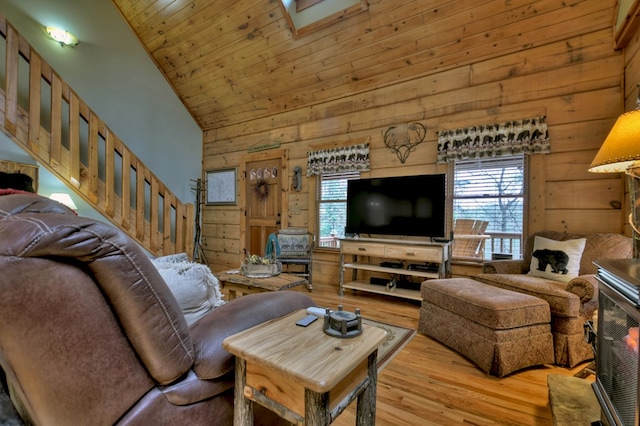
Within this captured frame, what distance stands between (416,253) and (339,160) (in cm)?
166

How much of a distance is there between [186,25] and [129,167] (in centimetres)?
221

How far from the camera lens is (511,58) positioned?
3.03 metres

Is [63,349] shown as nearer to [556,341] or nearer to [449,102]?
[556,341]

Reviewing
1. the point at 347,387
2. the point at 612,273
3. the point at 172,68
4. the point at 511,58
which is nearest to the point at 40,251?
the point at 347,387

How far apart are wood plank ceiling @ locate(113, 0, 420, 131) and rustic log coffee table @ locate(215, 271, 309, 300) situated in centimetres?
280

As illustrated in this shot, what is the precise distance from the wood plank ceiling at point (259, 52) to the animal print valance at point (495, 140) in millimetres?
1039

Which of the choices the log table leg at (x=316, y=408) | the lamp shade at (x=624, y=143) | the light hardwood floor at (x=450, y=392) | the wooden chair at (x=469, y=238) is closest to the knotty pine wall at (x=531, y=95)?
the wooden chair at (x=469, y=238)

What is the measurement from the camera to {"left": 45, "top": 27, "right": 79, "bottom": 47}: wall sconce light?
12.8ft

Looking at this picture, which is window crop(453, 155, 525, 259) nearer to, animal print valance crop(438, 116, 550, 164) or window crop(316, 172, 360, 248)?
animal print valance crop(438, 116, 550, 164)

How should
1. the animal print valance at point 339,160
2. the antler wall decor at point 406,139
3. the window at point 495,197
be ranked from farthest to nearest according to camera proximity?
the animal print valance at point 339,160 < the antler wall decor at point 406,139 < the window at point 495,197

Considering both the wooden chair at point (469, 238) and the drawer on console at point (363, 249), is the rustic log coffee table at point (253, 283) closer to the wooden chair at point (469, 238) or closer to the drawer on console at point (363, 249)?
the drawer on console at point (363, 249)

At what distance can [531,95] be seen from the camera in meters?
2.95

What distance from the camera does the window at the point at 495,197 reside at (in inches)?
119

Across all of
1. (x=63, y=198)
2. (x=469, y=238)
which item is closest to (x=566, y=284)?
(x=469, y=238)
